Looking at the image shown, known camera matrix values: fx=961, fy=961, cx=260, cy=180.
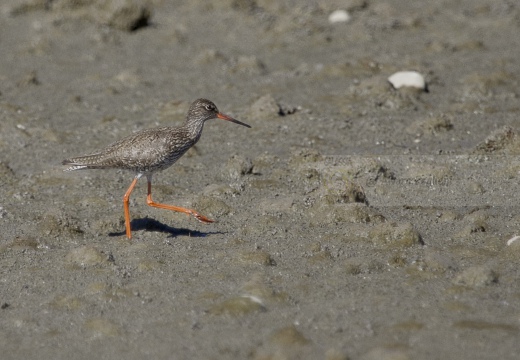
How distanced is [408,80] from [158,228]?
5.52 meters

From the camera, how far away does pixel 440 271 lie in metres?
7.81

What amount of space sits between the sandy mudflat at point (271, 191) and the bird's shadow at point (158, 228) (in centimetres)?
3

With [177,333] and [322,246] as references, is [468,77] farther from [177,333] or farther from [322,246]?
[177,333]

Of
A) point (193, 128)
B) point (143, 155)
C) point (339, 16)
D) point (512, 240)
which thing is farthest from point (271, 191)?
point (339, 16)

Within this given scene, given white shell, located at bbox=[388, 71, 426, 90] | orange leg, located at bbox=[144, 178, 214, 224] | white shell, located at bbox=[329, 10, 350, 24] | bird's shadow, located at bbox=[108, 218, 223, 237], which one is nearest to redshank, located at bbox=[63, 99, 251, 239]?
orange leg, located at bbox=[144, 178, 214, 224]

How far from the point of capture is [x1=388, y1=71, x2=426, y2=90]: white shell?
1351 centimetres

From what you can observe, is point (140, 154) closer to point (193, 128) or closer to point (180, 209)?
point (180, 209)

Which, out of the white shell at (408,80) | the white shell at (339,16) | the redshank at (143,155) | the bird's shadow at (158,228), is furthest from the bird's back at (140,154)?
the white shell at (339,16)

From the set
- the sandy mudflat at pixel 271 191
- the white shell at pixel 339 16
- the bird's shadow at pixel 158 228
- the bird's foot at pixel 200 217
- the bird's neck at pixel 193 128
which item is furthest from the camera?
the white shell at pixel 339 16

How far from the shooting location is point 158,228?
30.7 ft

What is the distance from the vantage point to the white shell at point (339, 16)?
59.0ft

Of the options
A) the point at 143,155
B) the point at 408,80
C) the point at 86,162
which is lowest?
the point at 408,80

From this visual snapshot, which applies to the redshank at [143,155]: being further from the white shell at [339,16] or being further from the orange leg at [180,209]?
the white shell at [339,16]

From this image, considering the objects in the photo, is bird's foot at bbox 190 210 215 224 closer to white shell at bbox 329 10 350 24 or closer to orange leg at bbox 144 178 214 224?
orange leg at bbox 144 178 214 224
